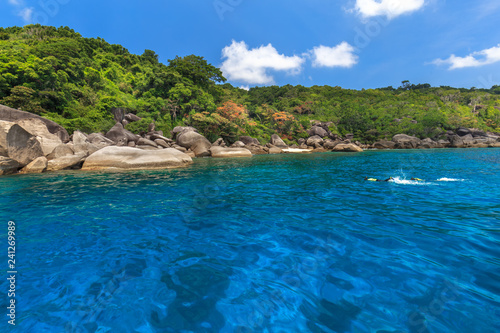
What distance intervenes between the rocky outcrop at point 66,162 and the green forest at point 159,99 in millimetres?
12102

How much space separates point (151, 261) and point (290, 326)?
204cm

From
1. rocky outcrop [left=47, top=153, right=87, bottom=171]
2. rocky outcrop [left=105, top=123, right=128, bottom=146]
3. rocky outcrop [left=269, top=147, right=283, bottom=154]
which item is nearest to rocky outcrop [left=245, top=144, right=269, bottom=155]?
rocky outcrop [left=269, top=147, right=283, bottom=154]

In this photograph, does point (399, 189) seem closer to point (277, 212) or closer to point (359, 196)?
point (359, 196)

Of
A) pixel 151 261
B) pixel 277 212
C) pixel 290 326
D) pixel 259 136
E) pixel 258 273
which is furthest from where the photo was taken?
pixel 259 136

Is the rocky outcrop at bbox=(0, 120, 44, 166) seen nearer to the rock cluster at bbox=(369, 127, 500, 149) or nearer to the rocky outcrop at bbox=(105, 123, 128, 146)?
the rocky outcrop at bbox=(105, 123, 128, 146)

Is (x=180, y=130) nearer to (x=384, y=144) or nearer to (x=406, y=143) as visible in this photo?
(x=384, y=144)

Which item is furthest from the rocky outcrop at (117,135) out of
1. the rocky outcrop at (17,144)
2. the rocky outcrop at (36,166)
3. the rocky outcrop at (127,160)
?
the rocky outcrop at (36,166)

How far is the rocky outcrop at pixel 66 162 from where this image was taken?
40.4 feet

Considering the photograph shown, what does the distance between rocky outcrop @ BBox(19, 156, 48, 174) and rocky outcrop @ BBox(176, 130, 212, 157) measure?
1303 centimetres

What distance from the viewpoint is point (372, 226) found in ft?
13.0

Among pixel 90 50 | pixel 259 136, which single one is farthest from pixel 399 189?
pixel 90 50

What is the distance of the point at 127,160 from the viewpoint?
12578 millimetres

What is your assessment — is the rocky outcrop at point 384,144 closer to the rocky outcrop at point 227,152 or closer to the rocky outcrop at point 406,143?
the rocky outcrop at point 406,143

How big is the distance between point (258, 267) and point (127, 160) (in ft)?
41.1
